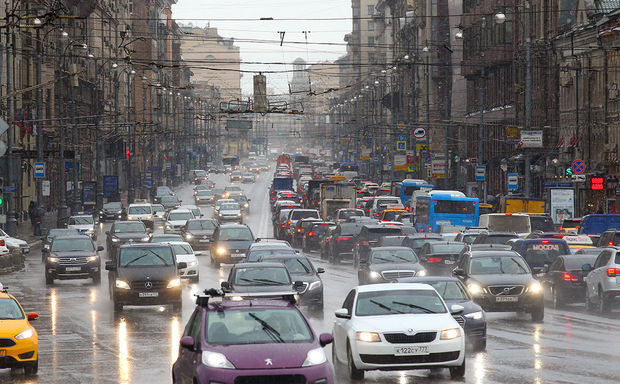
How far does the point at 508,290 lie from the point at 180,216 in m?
42.6

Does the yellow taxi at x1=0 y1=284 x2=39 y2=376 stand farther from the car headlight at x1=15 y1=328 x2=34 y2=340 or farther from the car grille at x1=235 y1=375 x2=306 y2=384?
the car grille at x1=235 y1=375 x2=306 y2=384

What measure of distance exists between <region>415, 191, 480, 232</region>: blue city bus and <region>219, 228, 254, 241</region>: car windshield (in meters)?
12.9

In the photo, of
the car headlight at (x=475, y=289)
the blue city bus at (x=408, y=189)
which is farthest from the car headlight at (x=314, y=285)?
the blue city bus at (x=408, y=189)

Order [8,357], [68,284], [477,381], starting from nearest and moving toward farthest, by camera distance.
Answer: [477,381] → [8,357] → [68,284]

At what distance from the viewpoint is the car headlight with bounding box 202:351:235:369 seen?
42.9ft

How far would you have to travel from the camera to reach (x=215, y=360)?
43.2 feet

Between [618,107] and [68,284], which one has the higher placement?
[618,107]

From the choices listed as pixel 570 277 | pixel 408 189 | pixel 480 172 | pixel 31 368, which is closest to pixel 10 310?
pixel 31 368

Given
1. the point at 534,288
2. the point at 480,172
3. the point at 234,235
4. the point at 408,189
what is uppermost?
the point at 480,172

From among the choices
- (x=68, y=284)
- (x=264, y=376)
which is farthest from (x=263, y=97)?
(x=264, y=376)

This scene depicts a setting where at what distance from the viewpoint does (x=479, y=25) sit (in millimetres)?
96062

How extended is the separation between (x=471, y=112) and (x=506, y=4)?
61.4 feet

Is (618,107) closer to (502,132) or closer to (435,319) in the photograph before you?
(502,132)

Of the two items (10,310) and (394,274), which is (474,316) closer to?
(10,310)
